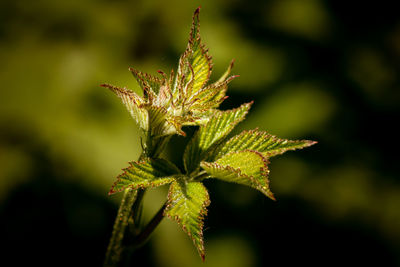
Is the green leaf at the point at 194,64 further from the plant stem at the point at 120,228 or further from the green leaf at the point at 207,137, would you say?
the plant stem at the point at 120,228

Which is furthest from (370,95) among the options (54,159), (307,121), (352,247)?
(54,159)

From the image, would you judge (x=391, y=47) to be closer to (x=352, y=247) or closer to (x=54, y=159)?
(x=352, y=247)

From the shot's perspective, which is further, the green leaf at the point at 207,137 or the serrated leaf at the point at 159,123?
the green leaf at the point at 207,137

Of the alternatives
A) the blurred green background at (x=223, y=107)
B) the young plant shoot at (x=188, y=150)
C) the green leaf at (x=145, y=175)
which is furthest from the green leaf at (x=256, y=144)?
the blurred green background at (x=223, y=107)

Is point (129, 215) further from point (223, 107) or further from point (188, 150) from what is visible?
point (223, 107)

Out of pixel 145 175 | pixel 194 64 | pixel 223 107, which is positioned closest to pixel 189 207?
pixel 145 175

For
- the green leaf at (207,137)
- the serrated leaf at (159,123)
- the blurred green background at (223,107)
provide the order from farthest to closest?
the blurred green background at (223,107)
the green leaf at (207,137)
the serrated leaf at (159,123)
